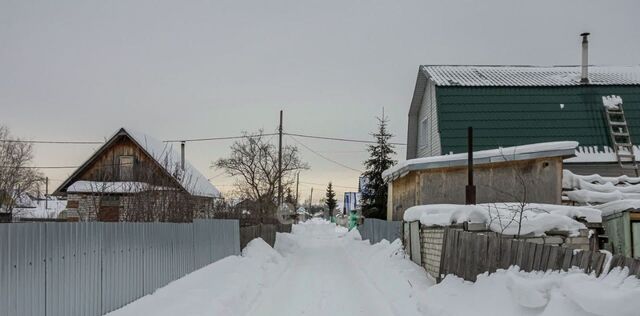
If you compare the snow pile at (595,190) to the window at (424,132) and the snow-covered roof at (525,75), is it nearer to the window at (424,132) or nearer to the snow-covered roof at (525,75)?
the snow-covered roof at (525,75)

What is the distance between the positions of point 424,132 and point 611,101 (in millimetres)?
7595

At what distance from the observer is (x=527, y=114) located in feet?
71.8

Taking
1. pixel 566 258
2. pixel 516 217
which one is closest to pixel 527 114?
pixel 516 217

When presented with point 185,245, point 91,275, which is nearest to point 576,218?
point 185,245

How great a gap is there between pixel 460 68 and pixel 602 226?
565 inches

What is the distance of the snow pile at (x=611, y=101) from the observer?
21.9m

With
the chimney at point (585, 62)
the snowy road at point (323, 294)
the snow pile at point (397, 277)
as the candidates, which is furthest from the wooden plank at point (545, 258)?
the chimney at point (585, 62)

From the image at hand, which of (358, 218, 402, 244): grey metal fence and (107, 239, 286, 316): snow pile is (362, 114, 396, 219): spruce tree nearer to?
(358, 218, 402, 244): grey metal fence

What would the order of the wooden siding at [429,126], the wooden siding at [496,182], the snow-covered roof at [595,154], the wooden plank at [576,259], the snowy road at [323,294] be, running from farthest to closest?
the wooden siding at [429,126], the snow-covered roof at [595,154], the wooden siding at [496,182], the snowy road at [323,294], the wooden plank at [576,259]

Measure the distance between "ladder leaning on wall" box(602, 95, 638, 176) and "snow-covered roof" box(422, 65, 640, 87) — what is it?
114cm

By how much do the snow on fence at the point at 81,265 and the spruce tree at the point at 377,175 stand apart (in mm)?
22407

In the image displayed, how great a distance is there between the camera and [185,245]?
12383mm

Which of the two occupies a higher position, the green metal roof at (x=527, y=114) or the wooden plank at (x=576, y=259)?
the green metal roof at (x=527, y=114)

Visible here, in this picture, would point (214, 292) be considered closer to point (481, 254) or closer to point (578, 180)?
point (481, 254)
